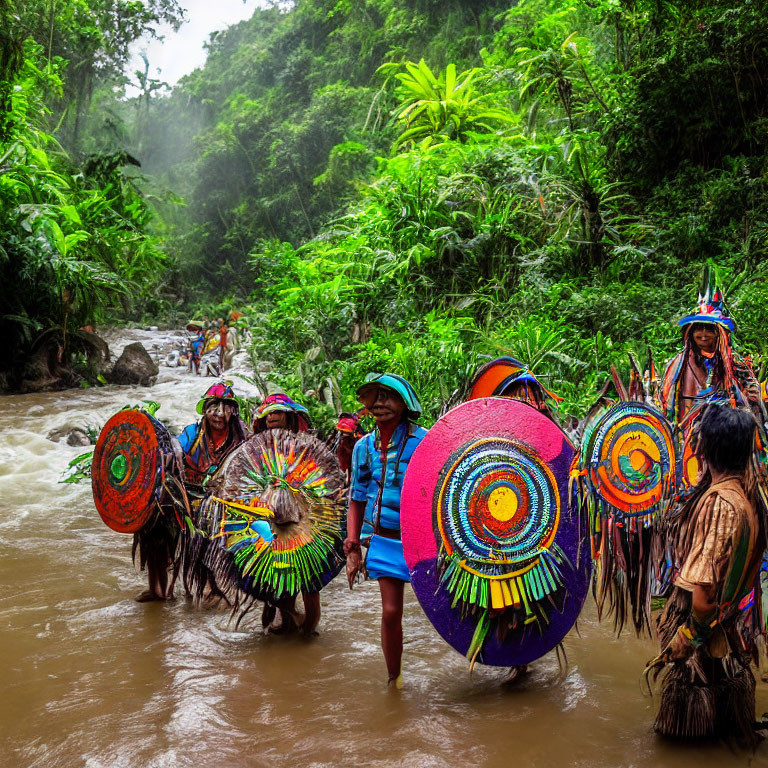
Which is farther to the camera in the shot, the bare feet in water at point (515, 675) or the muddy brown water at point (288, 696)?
the bare feet in water at point (515, 675)

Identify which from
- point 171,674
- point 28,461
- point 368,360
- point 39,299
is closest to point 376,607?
point 171,674

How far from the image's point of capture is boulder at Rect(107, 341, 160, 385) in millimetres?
15516

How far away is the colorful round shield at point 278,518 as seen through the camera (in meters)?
3.83

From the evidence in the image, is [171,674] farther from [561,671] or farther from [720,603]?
[720,603]

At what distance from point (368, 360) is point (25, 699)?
5202mm

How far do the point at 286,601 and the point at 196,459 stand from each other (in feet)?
3.89

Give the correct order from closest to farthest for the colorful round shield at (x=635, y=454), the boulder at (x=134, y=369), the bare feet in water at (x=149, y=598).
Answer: the colorful round shield at (x=635, y=454) → the bare feet in water at (x=149, y=598) → the boulder at (x=134, y=369)

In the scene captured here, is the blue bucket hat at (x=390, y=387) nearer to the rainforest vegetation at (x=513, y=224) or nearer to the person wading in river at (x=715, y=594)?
the person wading in river at (x=715, y=594)

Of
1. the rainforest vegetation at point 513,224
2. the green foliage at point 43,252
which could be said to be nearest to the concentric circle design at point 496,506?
the rainforest vegetation at point 513,224

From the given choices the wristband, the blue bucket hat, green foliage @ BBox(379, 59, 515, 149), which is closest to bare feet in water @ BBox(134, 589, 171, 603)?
the wristband

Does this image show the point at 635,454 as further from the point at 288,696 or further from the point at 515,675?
the point at 288,696

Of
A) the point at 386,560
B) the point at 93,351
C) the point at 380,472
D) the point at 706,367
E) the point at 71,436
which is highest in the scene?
the point at 93,351

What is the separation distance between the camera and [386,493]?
3.34m

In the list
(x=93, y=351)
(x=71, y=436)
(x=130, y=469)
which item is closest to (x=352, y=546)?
(x=130, y=469)
